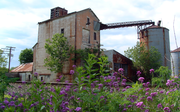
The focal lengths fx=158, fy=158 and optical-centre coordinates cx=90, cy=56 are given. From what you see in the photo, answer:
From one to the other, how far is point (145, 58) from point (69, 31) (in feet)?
37.6

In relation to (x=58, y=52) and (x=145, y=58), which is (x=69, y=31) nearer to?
(x=58, y=52)

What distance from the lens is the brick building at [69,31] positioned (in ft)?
73.0

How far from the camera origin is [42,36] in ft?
85.9

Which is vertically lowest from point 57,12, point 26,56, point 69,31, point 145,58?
point 145,58

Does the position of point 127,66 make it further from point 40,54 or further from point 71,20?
point 40,54

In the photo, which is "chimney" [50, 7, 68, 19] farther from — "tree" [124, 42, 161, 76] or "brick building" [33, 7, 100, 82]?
"tree" [124, 42, 161, 76]

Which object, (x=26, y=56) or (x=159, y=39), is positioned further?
(x=26, y=56)

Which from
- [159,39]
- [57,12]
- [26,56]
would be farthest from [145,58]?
[26,56]

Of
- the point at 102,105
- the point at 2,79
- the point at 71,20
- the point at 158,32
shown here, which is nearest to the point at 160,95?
the point at 102,105

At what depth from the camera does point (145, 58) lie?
72.8 feet

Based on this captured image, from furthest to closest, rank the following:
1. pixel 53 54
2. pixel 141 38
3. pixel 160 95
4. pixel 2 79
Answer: pixel 141 38 < pixel 53 54 < pixel 2 79 < pixel 160 95

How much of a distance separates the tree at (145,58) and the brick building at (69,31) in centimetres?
645

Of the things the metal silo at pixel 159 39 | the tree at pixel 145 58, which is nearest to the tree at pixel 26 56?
the tree at pixel 145 58

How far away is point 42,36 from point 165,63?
1954 centimetres
